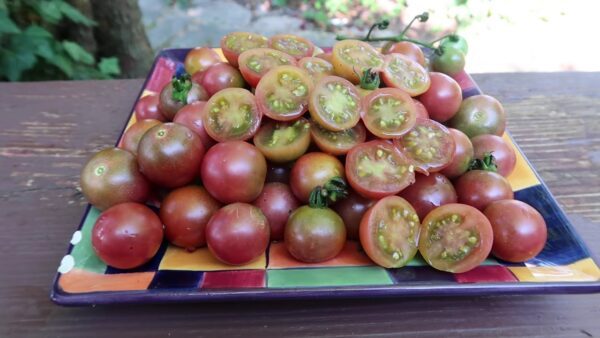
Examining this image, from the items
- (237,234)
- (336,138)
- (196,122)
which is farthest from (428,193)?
(196,122)

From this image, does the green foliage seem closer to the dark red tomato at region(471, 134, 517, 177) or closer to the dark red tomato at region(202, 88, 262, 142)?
the dark red tomato at region(202, 88, 262, 142)

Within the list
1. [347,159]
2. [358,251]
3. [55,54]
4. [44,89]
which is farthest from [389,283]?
[55,54]

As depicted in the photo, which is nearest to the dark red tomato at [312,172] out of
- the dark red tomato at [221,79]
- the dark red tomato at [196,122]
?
the dark red tomato at [196,122]

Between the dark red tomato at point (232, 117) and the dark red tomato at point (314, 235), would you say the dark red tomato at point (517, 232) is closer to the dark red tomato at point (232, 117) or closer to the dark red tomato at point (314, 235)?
the dark red tomato at point (314, 235)

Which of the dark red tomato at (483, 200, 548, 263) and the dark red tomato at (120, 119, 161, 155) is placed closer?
the dark red tomato at (483, 200, 548, 263)

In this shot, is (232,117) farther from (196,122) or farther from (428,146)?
(428,146)

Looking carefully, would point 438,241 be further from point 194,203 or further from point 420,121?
point 194,203

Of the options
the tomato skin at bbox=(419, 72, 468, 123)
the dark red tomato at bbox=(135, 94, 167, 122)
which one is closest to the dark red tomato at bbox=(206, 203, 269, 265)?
the dark red tomato at bbox=(135, 94, 167, 122)
